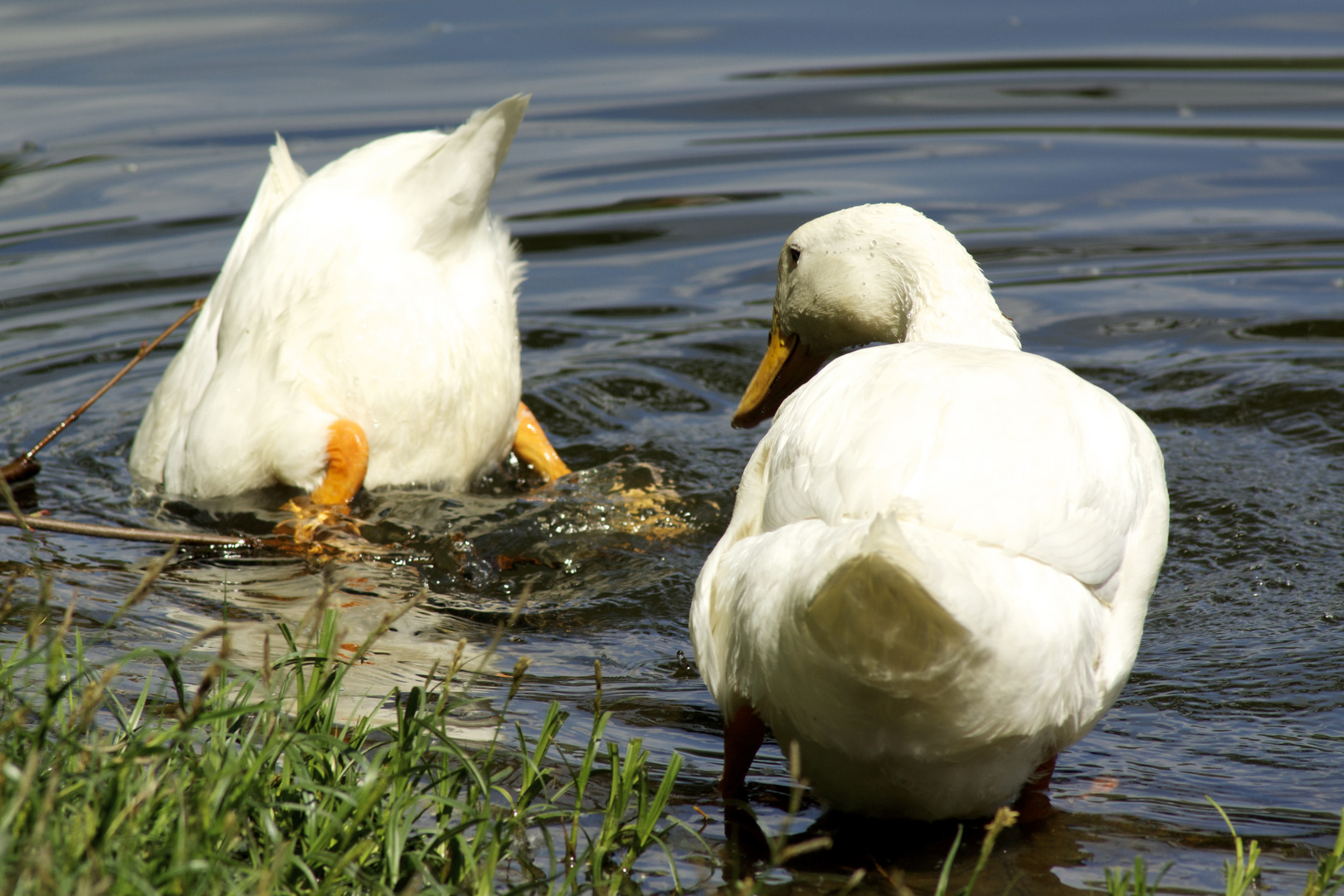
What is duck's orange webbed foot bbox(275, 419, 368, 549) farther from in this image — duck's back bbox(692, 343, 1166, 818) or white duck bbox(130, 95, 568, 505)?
duck's back bbox(692, 343, 1166, 818)

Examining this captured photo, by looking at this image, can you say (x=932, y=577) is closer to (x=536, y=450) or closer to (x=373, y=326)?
(x=373, y=326)

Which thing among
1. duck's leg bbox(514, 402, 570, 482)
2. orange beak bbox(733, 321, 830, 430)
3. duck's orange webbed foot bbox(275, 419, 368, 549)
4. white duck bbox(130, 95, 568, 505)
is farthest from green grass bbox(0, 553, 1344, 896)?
duck's leg bbox(514, 402, 570, 482)

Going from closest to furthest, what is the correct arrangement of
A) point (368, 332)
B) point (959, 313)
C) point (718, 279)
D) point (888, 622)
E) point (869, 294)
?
point (888, 622), point (959, 313), point (869, 294), point (368, 332), point (718, 279)

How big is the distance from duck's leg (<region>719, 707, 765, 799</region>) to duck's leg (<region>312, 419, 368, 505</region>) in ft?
6.72

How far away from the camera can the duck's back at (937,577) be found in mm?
2359

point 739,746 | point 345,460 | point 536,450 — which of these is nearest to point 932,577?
point 739,746

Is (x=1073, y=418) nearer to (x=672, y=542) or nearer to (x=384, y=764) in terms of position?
(x=384, y=764)

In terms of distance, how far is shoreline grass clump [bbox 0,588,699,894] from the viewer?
1.98m

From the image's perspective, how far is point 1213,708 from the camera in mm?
3502

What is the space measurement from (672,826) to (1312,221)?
727 cm

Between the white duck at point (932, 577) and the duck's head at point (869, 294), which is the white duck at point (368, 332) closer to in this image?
the duck's head at point (869, 294)

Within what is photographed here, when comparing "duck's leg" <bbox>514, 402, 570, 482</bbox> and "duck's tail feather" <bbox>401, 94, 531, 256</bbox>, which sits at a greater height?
"duck's tail feather" <bbox>401, 94, 531, 256</bbox>

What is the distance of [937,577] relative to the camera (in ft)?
7.40

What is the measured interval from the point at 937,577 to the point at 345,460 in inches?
110
